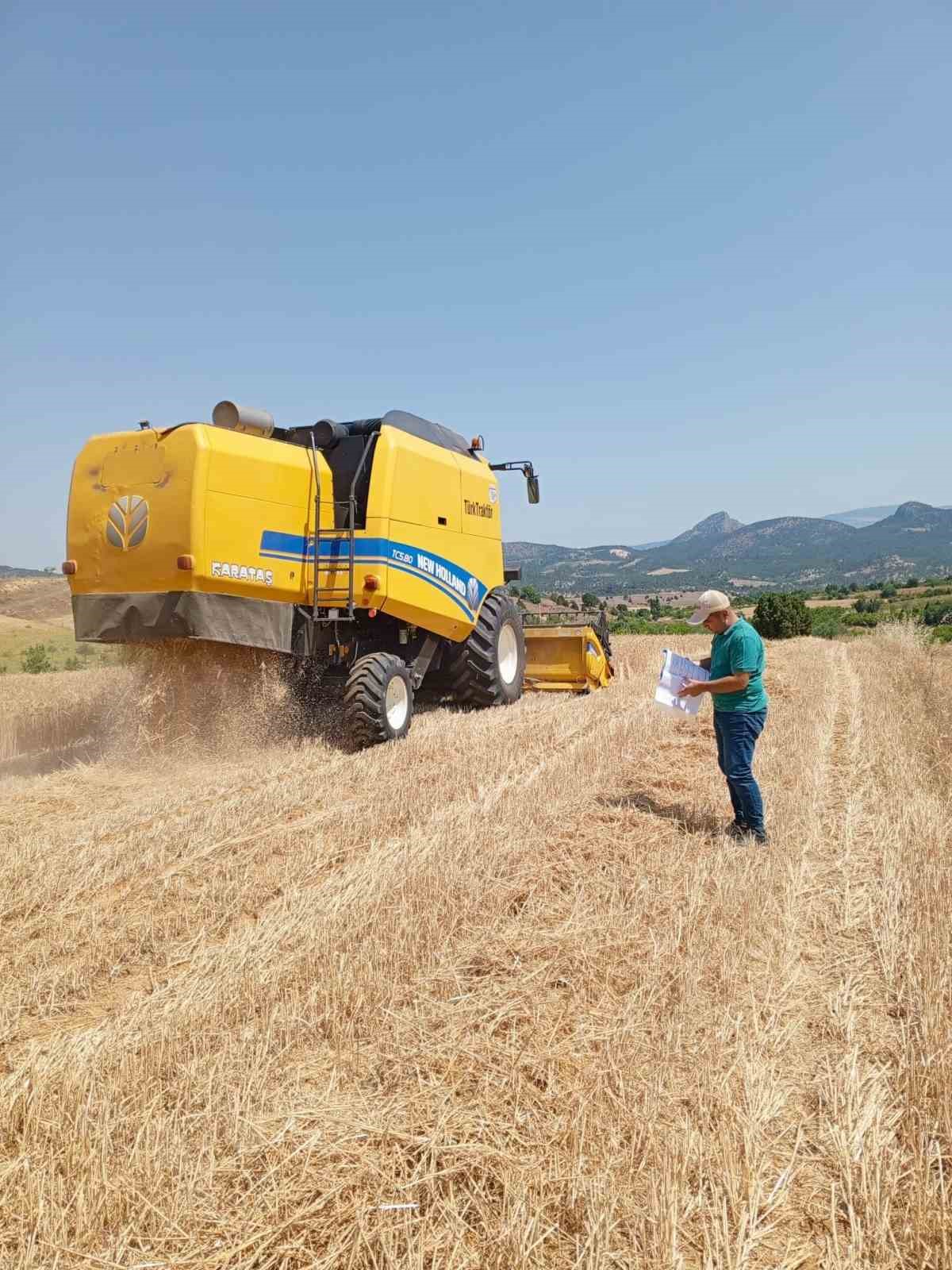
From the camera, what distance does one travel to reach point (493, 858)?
4.76m

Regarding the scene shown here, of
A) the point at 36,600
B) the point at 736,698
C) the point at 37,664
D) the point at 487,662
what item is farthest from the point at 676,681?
the point at 36,600

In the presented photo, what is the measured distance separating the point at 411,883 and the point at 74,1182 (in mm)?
2252

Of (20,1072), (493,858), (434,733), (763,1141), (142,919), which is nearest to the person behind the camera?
(763,1141)

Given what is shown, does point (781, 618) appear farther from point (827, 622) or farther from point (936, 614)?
point (936, 614)

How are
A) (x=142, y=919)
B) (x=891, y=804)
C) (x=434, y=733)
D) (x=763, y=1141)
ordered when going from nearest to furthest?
(x=763, y=1141) → (x=142, y=919) → (x=891, y=804) → (x=434, y=733)

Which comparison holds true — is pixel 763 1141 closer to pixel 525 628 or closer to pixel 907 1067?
pixel 907 1067

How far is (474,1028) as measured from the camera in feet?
9.96

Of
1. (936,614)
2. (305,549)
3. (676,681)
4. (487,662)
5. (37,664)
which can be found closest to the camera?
(676,681)

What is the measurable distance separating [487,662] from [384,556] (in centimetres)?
247

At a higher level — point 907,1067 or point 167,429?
point 167,429

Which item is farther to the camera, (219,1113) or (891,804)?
(891,804)

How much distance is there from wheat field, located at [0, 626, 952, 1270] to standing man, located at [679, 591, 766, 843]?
0.26 m

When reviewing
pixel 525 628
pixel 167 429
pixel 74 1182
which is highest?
pixel 167 429

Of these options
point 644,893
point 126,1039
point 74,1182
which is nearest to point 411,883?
point 644,893
